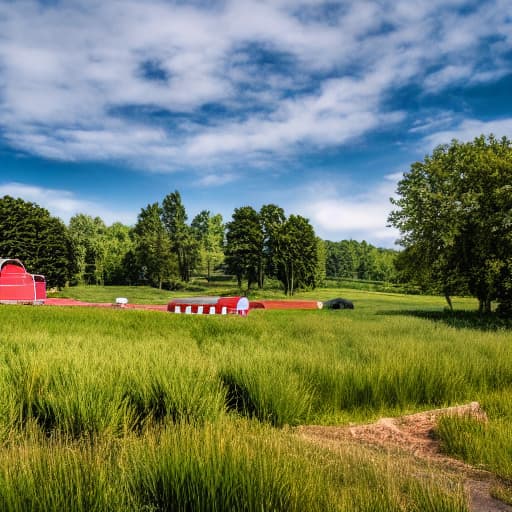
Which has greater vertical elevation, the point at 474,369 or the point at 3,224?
the point at 3,224

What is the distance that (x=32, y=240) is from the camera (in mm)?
53969

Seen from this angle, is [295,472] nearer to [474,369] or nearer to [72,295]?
[474,369]

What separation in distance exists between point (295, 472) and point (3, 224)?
198ft

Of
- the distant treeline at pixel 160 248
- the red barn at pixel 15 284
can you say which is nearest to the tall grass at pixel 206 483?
the red barn at pixel 15 284

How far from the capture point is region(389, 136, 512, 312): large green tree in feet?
71.7

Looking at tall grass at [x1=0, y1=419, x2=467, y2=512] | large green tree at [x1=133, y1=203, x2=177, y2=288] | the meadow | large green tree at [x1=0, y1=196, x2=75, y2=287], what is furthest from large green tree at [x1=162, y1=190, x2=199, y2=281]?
tall grass at [x1=0, y1=419, x2=467, y2=512]

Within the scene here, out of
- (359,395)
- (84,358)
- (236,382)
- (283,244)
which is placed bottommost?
(359,395)

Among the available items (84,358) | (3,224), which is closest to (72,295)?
(3,224)

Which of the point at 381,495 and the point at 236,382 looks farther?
the point at 236,382

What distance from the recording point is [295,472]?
338 cm

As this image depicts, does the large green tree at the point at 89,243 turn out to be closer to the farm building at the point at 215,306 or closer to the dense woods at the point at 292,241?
the dense woods at the point at 292,241

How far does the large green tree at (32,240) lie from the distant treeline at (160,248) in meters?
0.11

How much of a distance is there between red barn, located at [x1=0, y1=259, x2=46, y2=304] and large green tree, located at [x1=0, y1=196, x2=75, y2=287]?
25611 millimetres

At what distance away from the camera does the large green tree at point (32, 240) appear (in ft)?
174
